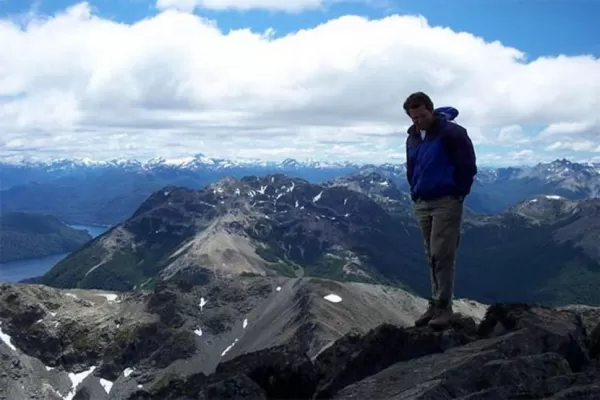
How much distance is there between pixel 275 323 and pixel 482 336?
17255 cm

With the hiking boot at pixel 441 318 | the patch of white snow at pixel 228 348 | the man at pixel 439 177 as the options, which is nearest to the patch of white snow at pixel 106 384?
the patch of white snow at pixel 228 348

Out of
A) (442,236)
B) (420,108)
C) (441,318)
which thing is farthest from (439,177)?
(441,318)

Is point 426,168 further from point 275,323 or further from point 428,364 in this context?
point 275,323

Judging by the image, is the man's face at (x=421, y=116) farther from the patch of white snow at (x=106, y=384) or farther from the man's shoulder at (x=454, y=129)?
the patch of white snow at (x=106, y=384)

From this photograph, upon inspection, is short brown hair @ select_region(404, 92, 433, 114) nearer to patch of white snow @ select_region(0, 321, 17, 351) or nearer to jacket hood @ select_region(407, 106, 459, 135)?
jacket hood @ select_region(407, 106, 459, 135)

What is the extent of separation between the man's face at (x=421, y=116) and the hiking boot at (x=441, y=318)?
657cm

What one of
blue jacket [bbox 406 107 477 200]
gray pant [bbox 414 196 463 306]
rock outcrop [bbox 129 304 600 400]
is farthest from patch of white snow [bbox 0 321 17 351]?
blue jacket [bbox 406 107 477 200]

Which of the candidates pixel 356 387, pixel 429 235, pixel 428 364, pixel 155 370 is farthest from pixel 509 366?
pixel 155 370

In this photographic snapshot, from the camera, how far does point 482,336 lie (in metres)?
20.4

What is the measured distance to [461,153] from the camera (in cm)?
1864

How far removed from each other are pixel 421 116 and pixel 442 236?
4.08m

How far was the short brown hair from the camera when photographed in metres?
18.7

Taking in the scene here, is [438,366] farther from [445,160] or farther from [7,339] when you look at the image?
[7,339]


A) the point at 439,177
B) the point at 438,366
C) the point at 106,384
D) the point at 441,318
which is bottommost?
the point at 106,384
